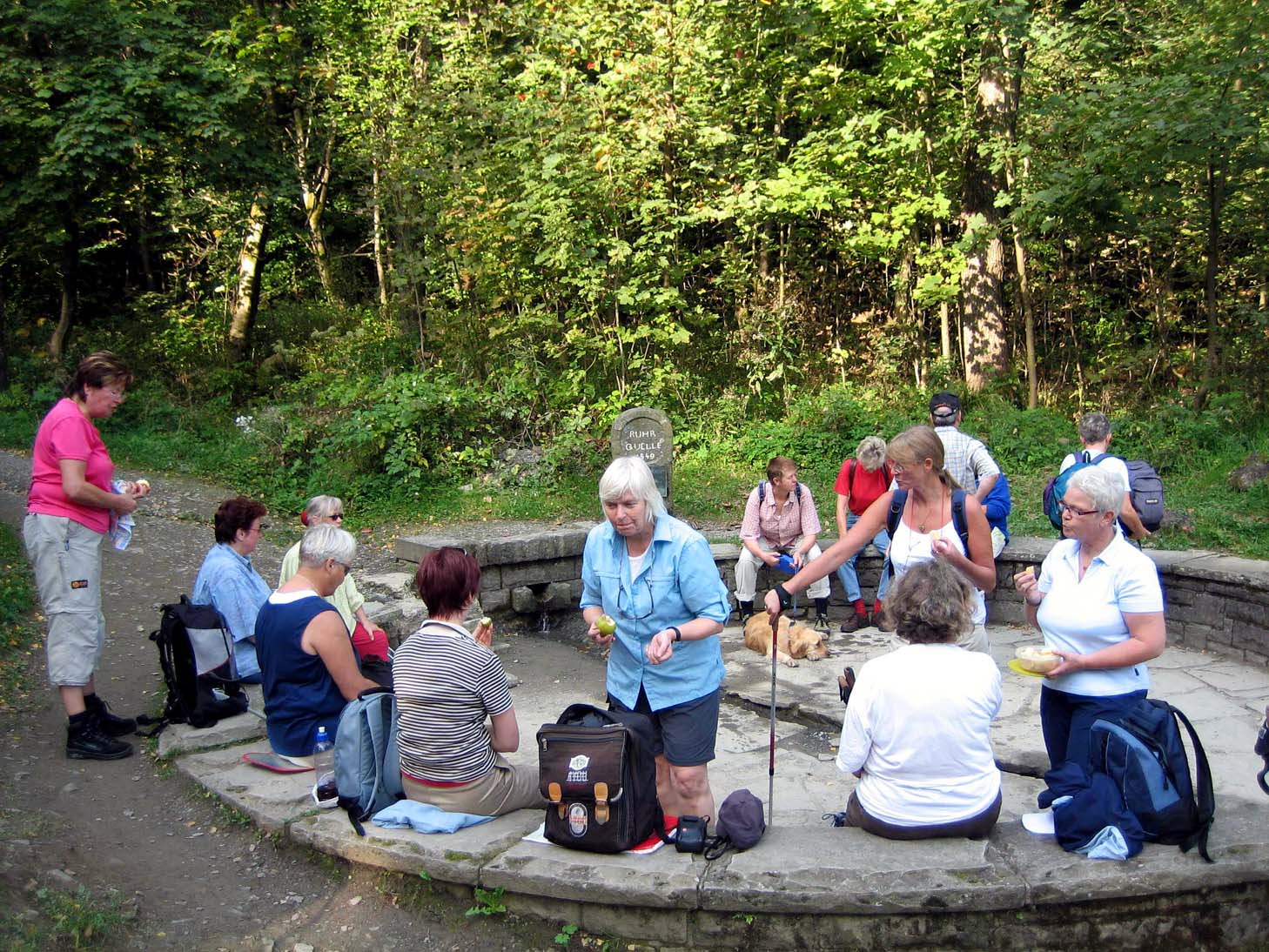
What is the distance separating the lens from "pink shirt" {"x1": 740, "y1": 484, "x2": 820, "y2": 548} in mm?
7359

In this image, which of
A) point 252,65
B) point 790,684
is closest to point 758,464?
point 790,684

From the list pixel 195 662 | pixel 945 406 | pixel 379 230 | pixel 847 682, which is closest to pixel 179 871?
pixel 195 662

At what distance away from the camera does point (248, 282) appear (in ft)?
51.4

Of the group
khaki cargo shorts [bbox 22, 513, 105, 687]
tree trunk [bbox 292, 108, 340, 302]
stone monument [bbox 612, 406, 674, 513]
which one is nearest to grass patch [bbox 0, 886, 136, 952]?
khaki cargo shorts [bbox 22, 513, 105, 687]

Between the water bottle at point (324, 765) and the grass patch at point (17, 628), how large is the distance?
2.07 meters

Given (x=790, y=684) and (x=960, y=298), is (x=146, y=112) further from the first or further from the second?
(x=790, y=684)

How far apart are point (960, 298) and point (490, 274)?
18.8 ft

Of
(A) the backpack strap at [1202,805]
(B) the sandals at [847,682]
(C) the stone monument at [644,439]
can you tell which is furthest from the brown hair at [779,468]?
(A) the backpack strap at [1202,805]

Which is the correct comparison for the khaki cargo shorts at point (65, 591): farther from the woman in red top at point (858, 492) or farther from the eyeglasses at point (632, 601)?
the woman in red top at point (858, 492)

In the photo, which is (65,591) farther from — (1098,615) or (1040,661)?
(1098,615)

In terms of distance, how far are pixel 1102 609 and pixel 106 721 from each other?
4.43 meters

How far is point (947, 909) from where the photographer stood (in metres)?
3.12

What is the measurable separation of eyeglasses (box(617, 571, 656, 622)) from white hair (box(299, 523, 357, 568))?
4.13 feet

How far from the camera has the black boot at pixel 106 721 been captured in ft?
15.8
